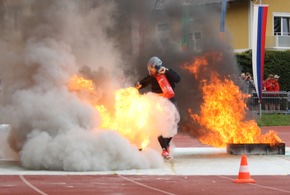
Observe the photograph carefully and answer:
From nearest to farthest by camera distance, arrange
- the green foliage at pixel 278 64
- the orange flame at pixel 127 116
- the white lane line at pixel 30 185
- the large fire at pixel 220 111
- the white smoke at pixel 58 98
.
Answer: the white lane line at pixel 30 185
the white smoke at pixel 58 98
the orange flame at pixel 127 116
the large fire at pixel 220 111
the green foliage at pixel 278 64

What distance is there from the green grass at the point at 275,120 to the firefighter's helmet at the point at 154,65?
565 inches

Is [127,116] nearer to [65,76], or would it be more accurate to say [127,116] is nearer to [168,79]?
[168,79]

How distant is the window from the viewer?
42938 millimetres

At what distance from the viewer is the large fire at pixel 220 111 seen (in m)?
15.4

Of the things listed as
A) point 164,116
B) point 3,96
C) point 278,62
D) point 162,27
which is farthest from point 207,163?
point 278,62

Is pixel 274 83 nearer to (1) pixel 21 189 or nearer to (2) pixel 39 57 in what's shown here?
(2) pixel 39 57

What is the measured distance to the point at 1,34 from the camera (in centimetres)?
1339

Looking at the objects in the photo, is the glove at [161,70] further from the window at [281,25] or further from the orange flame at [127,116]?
the window at [281,25]

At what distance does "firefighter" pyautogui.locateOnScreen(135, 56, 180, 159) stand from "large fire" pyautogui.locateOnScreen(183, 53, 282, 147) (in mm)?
1087

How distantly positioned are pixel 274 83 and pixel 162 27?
15776mm

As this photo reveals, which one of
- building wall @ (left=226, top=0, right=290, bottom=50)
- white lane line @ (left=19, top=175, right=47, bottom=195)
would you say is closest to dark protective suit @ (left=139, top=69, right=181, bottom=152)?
white lane line @ (left=19, top=175, right=47, bottom=195)

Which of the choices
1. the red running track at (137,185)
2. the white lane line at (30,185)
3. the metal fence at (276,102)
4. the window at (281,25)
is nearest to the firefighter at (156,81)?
the red running track at (137,185)

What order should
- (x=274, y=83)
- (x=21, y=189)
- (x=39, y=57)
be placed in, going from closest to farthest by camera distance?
(x=21, y=189) → (x=39, y=57) → (x=274, y=83)

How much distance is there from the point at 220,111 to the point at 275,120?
13.9 meters
